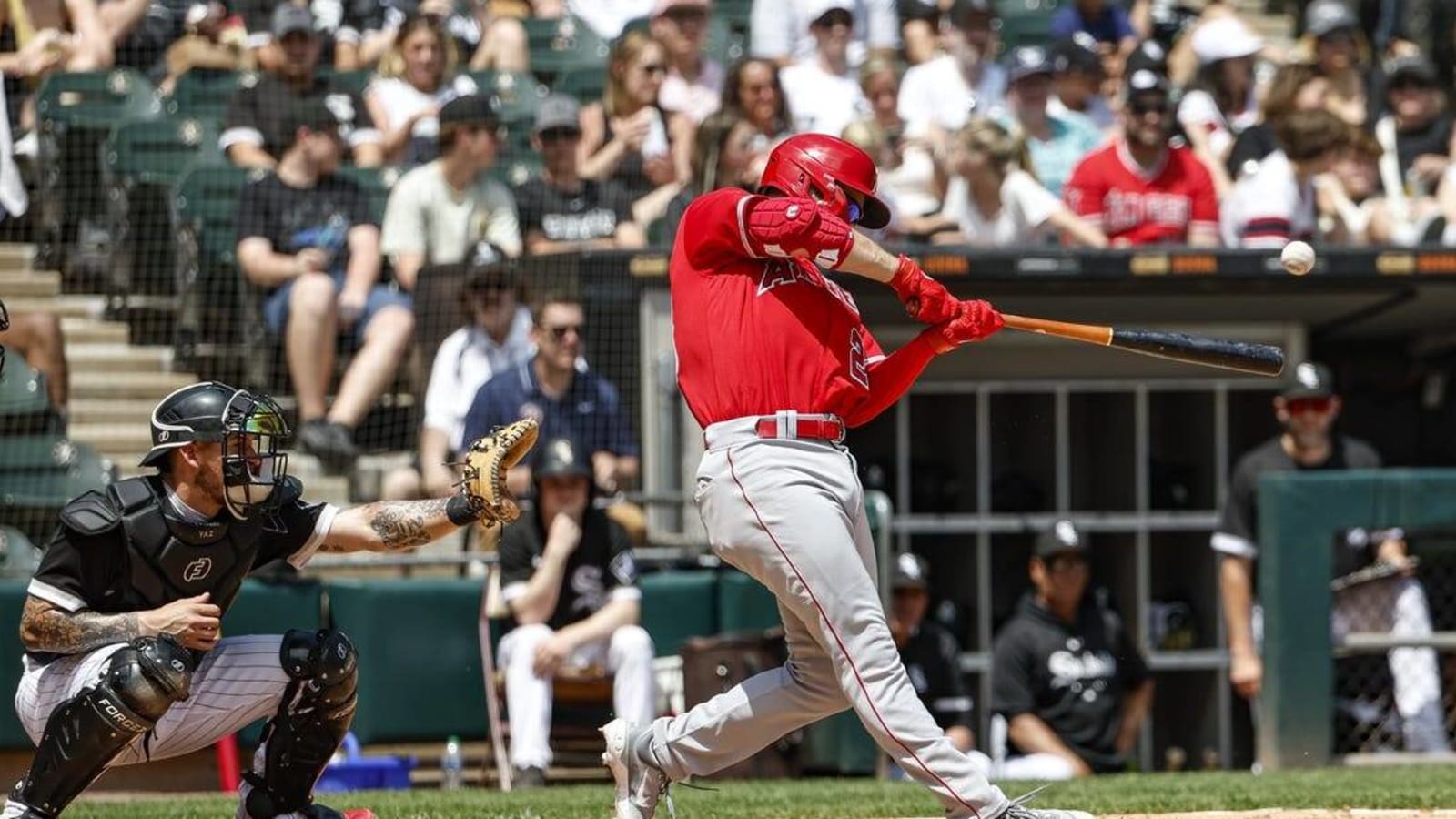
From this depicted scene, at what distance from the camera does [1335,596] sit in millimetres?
8094

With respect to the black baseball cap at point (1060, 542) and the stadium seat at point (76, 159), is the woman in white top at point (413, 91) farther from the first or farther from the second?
the black baseball cap at point (1060, 542)

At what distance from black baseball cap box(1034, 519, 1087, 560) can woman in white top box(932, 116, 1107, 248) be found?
4.06 ft

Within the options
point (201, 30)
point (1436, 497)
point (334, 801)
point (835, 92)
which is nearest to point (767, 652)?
point (334, 801)

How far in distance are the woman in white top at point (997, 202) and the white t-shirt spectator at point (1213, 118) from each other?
1.23 meters

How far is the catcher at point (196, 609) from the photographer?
4.47 metres

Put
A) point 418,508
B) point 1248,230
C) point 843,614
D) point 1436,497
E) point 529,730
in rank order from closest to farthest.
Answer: point 843,614 → point 418,508 → point 529,730 → point 1436,497 → point 1248,230

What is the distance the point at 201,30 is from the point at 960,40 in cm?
362

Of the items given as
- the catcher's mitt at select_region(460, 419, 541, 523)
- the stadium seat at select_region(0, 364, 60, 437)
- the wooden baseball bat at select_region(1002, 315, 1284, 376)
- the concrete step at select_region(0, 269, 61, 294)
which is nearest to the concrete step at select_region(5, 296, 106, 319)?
the concrete step at select_region(0, 269, 61, 294)

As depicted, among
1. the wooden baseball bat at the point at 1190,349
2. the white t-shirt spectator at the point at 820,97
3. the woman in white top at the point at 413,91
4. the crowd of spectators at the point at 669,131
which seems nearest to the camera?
the wooden baseball bat at the point at 1190,349

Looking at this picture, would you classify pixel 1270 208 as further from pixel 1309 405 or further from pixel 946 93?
pixel 946 93

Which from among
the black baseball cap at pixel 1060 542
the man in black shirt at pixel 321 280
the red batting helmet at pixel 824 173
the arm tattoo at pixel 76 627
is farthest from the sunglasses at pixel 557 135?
the arm tattoo at pixel 76 627

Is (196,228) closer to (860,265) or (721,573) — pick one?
(721,573)

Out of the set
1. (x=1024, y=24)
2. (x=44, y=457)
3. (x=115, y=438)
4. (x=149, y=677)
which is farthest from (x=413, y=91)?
(x=149, y=677)

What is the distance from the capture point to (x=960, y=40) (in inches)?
409
